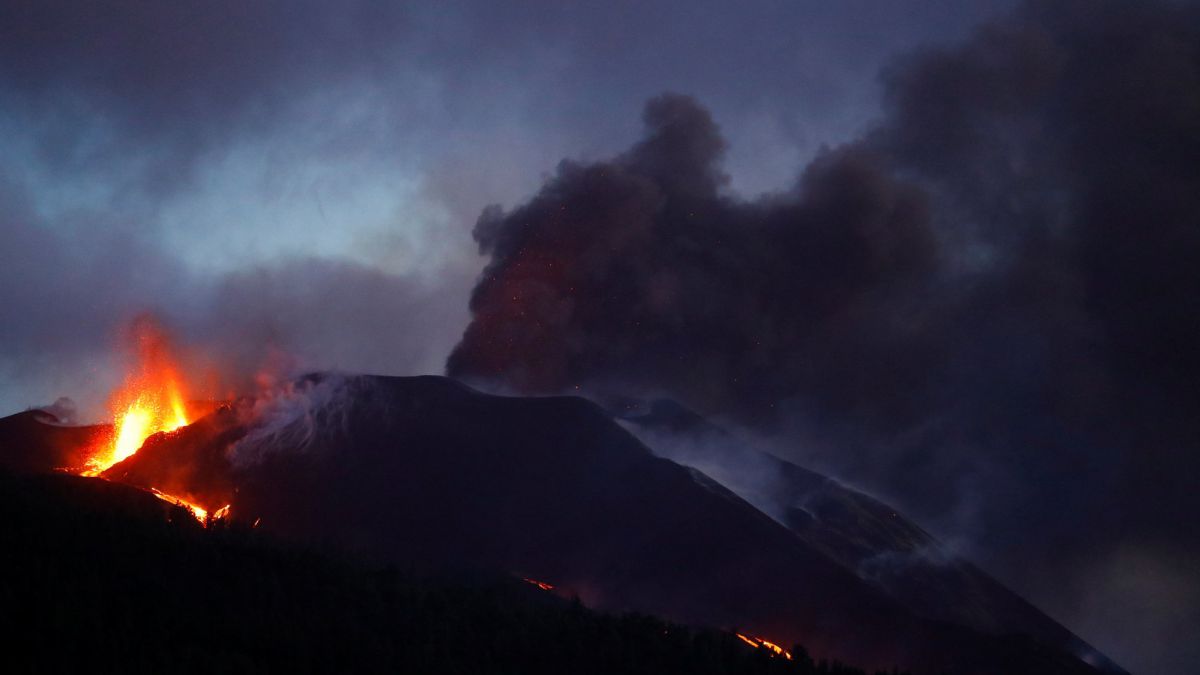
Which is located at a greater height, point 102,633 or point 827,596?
point 827,596

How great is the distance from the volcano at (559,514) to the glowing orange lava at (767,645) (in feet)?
3.50

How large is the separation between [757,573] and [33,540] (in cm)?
2469

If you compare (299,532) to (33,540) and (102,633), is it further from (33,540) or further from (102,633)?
(102,633)

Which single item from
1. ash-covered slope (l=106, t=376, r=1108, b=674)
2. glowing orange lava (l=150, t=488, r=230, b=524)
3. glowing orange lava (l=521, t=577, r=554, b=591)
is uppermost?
ash-covered slope (l=106, t=376, r=1108, b=674)

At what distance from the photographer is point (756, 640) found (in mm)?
37000

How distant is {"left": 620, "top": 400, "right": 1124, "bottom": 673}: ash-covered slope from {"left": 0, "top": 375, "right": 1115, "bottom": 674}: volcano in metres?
0.20

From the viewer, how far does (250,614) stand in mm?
32062

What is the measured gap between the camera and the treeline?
28.7m

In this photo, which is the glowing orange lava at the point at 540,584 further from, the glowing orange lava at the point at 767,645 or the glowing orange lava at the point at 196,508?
the glowing orange lava at the point at 196,508

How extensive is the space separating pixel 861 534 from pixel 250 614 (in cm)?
3076

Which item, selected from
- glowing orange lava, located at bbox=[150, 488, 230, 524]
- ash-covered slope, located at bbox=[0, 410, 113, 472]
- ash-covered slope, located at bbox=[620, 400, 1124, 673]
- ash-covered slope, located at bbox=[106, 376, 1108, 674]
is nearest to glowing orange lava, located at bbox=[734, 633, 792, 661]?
ash-covered slope, located at bbox=[106, 376, 1108, 674]

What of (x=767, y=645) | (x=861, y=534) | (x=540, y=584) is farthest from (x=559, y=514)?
(x=861, y=534)


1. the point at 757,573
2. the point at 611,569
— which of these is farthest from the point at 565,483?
the point at 757,573

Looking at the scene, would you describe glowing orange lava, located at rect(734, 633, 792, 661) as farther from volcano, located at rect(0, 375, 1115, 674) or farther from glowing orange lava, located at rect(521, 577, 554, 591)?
glowing orange lava, located at rect(521, 577, 554, 591)
